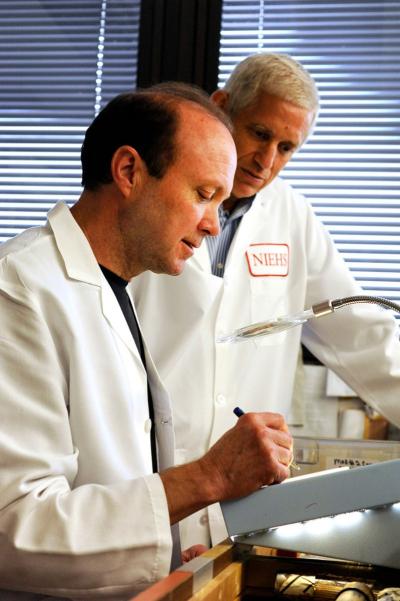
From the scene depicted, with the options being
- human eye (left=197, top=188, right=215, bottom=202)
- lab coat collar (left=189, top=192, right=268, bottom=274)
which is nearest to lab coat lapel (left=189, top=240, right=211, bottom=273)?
lab coat collar (left=189, top=192, right=268, bottom=274)

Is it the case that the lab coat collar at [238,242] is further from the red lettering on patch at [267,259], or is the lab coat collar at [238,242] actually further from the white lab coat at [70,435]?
the white lab coat at [70,435]

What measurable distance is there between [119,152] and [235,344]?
2.64 feet

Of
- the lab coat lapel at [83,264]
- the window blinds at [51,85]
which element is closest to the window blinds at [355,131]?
the window blinds at [51,85]

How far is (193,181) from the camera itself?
66.4 inches

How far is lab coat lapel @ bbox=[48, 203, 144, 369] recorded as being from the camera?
1641mm

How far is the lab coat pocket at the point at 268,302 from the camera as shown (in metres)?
2.46

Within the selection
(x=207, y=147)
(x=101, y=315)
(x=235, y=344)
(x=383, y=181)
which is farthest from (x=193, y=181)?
(x=383, y=181)

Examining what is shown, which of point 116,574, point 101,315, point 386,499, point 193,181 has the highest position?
point 193,181

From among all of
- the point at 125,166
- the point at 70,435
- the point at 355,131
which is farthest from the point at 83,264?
the point at 355,131

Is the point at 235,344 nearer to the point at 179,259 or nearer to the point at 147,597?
the point at 179,259

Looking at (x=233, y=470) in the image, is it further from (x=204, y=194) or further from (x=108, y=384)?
(x=204, y=194)

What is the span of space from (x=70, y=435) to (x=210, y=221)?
0.46m

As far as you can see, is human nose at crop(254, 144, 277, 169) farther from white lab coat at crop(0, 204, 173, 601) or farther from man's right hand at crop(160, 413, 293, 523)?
man's right hand at crop(160, 413, 293, 523)

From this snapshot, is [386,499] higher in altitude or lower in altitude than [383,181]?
lower
